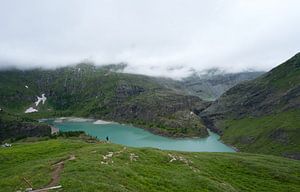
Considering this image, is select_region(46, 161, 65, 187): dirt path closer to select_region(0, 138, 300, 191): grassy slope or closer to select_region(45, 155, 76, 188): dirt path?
select_region(45, 155, 76, 188): dirt path

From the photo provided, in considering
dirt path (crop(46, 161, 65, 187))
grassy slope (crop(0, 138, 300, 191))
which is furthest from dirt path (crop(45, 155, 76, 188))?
grassy slope (crop(0, 138, 300, 191))

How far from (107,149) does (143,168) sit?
45.9ft

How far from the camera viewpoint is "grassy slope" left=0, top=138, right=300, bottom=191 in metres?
50.7

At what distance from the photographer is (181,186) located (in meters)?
58.1

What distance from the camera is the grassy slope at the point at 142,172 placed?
1994 inches

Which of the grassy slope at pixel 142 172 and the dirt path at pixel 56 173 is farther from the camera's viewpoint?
the grassy slope at pixel 142 172

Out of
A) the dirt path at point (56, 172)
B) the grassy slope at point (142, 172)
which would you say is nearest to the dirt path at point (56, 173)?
the dirt path at point (56, 172)

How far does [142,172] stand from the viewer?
201ft

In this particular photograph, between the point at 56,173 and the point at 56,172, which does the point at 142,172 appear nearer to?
the point at 56,172

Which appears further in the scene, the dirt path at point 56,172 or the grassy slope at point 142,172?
the grassy slope at point 142,172

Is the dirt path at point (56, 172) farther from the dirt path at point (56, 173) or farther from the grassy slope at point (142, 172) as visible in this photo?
the grassy slope at point (142, 172)

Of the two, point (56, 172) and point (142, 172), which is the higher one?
point (56, 172)

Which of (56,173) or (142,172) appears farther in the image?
(142,172)

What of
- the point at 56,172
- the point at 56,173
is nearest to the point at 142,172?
the point at 56,172
